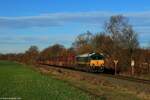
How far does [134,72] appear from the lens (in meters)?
59.5

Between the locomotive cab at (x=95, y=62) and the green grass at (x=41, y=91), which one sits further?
the locomotive cab at (x=95, y=62)

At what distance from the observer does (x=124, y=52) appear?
6744 cm

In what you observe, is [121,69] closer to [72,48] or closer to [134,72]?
[134,72]

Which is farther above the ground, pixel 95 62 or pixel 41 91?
pixel 95 62

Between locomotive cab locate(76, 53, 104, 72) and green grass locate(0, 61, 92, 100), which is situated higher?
locomotive cab locate(76, 53, 104, 72)

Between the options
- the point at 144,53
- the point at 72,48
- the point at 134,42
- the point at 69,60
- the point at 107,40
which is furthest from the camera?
the point at 72,48

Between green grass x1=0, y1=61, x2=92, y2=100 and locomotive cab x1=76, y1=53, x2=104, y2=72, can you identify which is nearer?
green grass x1=0, y1=61, x2=92, y2=100

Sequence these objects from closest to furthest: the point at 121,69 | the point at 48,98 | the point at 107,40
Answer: the point at 48,98 → the point at 121,69 → the point at 107,40

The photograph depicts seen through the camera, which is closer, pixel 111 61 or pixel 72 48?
pixel 111 61

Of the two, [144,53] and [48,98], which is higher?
[144,53]

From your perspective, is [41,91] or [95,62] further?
[95,62]

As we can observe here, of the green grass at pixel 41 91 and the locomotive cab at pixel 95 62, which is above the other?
the locomotive cab at pixel 95 62

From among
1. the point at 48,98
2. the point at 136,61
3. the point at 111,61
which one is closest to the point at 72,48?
the point at 111,61

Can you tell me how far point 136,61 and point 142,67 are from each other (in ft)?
4.12
